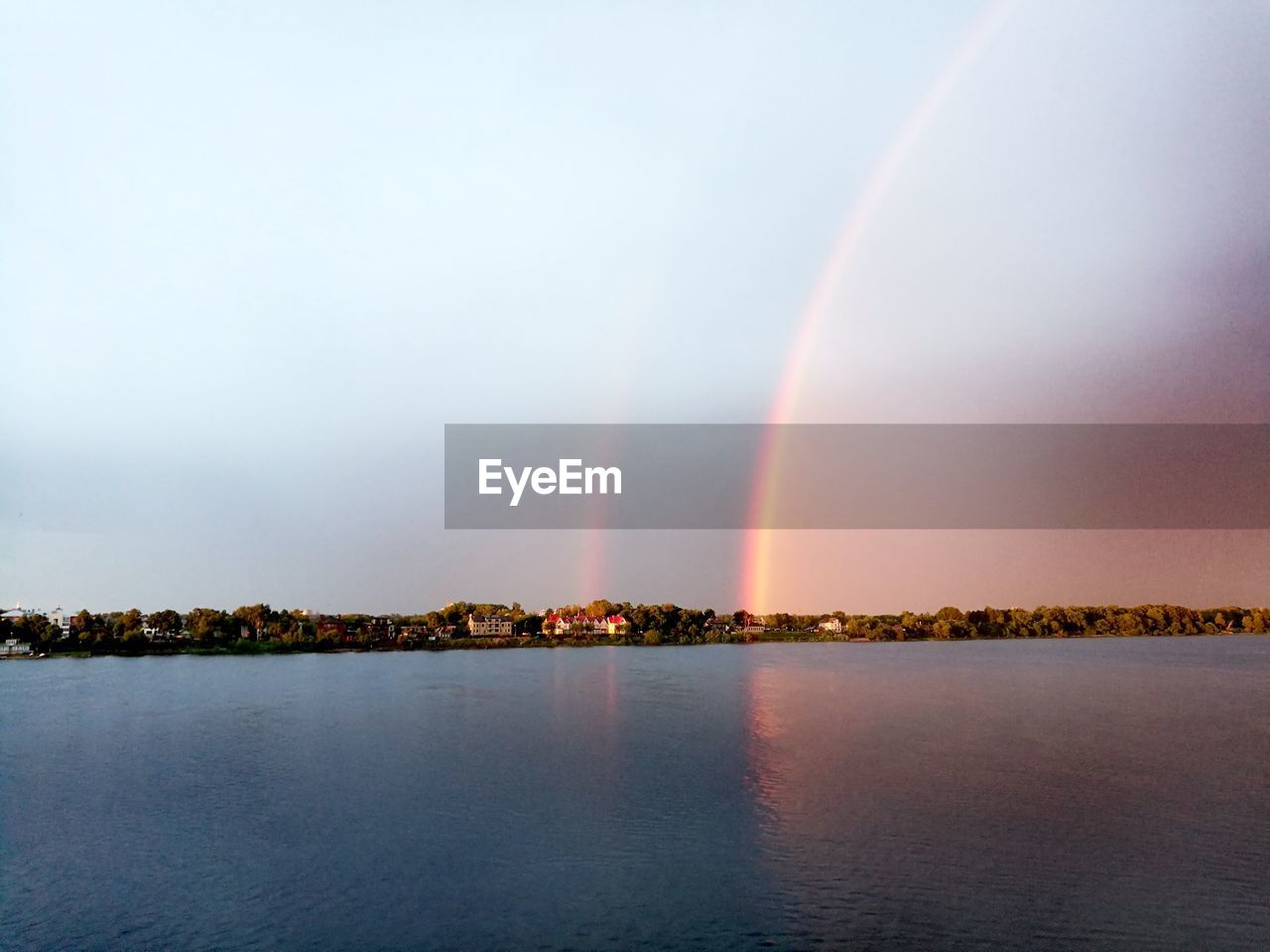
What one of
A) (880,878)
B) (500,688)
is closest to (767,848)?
(880,878)

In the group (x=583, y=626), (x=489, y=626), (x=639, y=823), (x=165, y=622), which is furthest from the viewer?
(x=583, y=626)

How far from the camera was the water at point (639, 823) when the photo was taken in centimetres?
1473

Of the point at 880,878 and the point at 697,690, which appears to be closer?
the point at 880,878

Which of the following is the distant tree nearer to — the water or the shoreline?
the shoreline

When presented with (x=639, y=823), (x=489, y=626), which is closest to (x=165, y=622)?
(x=489, y=626)

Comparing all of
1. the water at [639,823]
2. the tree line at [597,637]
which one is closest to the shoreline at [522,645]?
the tree line at [597,637]

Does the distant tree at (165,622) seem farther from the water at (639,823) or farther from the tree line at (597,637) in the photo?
the water at (639,823)

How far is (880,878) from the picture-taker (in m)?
16.4

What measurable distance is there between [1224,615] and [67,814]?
13907 centimetres

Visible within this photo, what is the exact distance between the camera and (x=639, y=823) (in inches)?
815

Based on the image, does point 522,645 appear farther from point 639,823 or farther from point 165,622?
point 639,823

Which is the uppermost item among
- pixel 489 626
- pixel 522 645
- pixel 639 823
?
pixel 489 626

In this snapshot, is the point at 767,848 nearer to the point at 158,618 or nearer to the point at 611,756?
the point at 611,756

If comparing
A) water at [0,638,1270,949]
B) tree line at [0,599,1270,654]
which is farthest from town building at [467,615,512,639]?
water at [0,638,1270,949]
